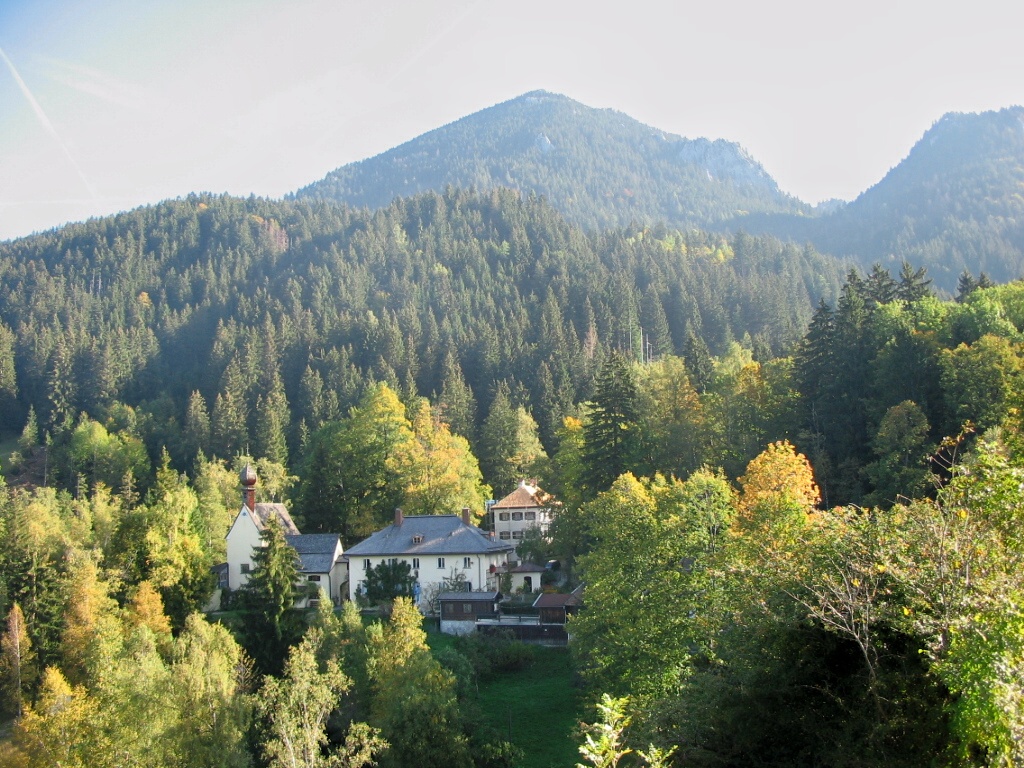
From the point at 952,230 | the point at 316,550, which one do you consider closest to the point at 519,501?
the point at 316,550

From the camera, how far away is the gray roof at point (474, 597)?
154 feet

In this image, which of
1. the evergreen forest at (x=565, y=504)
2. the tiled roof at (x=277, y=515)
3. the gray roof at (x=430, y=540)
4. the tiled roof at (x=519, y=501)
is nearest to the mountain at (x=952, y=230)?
the evergreen forest at (x=565, y=504)

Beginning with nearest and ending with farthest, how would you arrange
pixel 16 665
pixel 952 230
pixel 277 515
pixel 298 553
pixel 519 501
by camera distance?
pixel 16 665 < pixel 277 515 < pixel 298 553 < pixel 519 501 < pixel 952 230

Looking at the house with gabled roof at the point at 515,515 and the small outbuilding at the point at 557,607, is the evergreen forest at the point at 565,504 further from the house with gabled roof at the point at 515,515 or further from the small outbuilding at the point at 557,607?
the house with gabled roof at the point at 515,515

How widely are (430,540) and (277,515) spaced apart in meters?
9.66

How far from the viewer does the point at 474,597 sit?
4734cm

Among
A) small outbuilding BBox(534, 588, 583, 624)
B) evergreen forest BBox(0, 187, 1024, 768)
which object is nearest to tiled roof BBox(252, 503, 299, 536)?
evergreen forest BBox(0, 187, 1024, 768)

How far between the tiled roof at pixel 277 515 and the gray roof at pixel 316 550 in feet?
3.89

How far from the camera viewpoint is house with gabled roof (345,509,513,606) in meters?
50.8

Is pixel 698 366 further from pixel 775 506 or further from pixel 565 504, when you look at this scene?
pixel 775 506

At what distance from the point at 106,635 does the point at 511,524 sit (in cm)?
3045

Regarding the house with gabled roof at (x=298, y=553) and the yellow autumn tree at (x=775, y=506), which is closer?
the yellow autumn tree at (x=775, y=506)

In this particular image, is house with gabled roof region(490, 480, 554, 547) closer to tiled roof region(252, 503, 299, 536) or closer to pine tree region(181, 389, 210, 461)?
tiled roof region(252, 503, 299, 536)

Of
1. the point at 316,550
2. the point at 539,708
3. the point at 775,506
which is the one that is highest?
the point at 775,506
